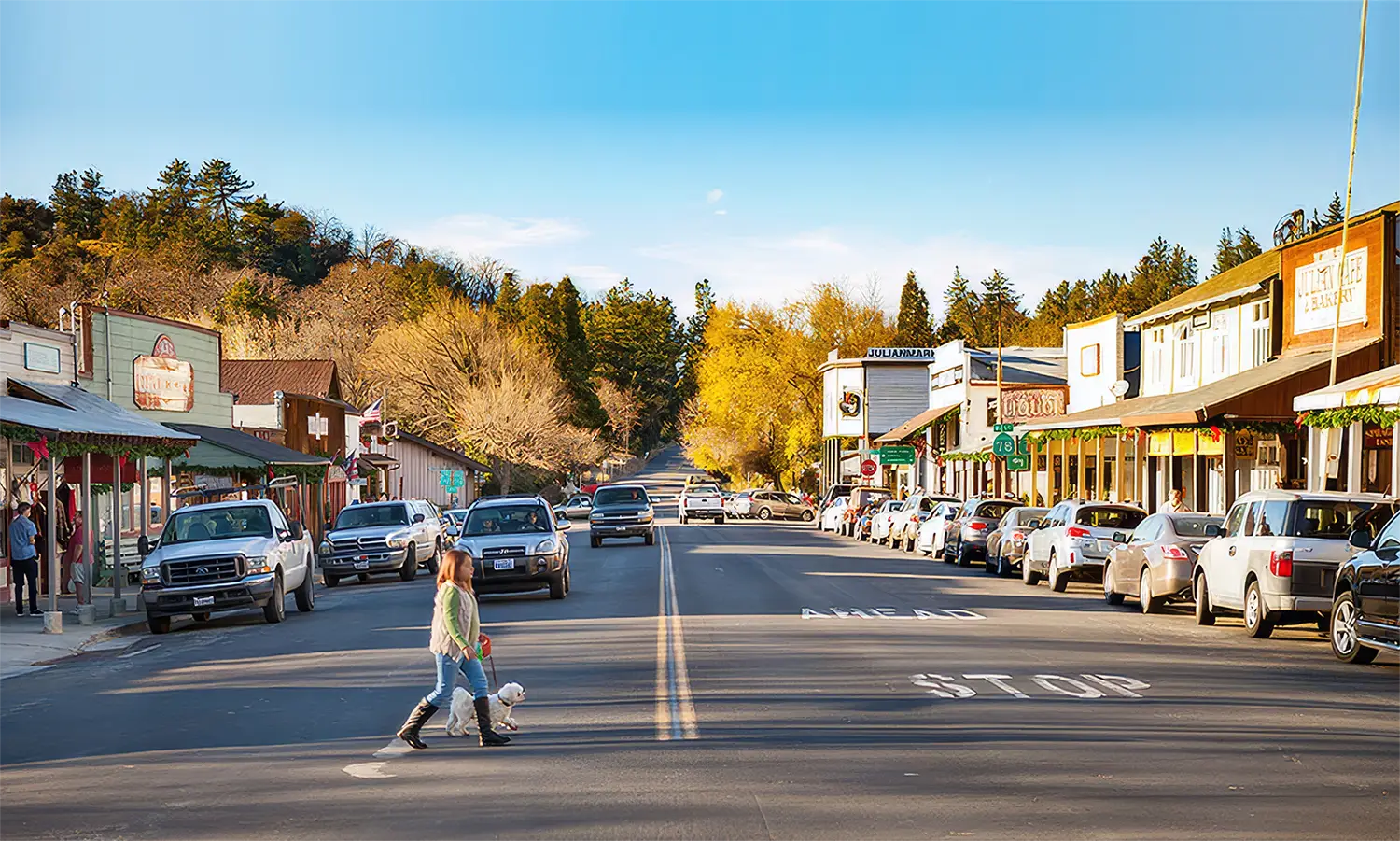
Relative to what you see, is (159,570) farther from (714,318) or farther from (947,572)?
(714,318)

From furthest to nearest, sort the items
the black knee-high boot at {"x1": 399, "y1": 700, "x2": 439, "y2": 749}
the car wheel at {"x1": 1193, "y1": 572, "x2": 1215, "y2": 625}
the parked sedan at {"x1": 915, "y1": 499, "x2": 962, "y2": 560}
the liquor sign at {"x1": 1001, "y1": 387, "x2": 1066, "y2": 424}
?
the liquor sign at {"x1": 1001, "y1": 387, "x2": 1066, "y2": 424} → the parked sedan at {"x1": 915, "y1": 499, "x2": 962, "y2": 560} → the car wheel at {"x1": 1193, "y1": 572, "x2": 1215, "y2": 625} → the black knee-high boot at {"x1": 399, "y1": 700, "x2": 439, "y2": 749}

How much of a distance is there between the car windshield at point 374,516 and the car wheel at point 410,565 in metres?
0.73

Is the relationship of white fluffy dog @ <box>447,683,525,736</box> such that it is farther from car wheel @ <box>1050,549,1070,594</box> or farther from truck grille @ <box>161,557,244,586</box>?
car wheel @ <box>1050,549,1070,594</box>

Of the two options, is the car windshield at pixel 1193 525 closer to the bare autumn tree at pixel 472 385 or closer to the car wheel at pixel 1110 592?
the car wheel at pixel 1110 592

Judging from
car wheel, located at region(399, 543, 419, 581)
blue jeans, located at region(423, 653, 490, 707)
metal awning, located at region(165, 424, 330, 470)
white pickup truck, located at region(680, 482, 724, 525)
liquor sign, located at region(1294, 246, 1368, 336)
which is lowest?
white pickup truck, located at region(680, 482, 724, 525)

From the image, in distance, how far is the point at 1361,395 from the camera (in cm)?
2302

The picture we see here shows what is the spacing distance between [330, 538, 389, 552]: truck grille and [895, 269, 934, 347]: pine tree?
105 meters

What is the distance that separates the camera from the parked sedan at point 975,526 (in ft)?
122

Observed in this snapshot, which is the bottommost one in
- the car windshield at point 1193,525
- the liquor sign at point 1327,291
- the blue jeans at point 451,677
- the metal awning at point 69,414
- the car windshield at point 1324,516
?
the blue jeans at point 451,677

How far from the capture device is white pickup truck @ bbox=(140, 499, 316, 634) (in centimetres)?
2250

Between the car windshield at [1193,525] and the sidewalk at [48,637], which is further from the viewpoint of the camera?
the car windshield at [1193,525]

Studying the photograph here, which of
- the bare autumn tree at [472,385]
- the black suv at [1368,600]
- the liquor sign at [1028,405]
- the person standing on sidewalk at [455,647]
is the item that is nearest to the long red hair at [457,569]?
the person standing on sidewalk at [455,647]

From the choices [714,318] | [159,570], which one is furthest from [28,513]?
[714,318]

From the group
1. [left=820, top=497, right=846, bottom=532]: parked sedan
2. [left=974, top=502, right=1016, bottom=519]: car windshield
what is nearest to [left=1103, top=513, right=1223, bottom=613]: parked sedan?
[left=974, top=502, right=1016, bottom=519]: car windshield
